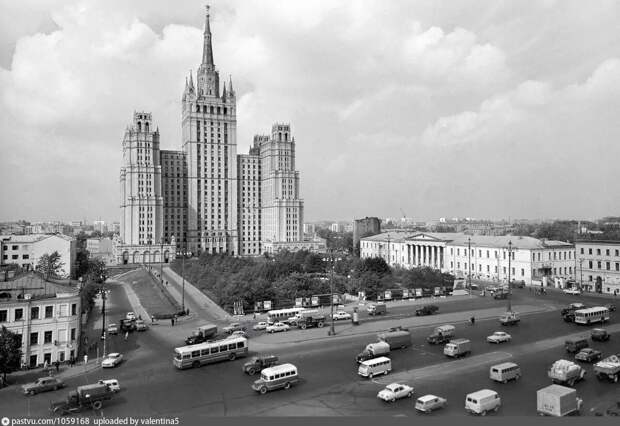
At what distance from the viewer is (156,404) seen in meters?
20.5

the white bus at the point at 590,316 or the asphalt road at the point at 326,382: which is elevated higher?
the white bus at the point at 590,316

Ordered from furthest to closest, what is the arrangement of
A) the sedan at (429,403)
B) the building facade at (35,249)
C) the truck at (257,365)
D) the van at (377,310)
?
the building facade at (35,249)
the van at (377,310)
the truck at (257,365)
the sedan at (429,403)

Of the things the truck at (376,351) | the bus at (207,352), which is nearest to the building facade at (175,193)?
the bus at (207,352)

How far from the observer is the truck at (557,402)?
59.9ft

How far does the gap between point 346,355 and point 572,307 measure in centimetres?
2609

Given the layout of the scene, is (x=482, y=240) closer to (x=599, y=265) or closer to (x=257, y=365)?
(x=599, y=265)

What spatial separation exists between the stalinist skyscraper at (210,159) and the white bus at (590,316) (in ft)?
334

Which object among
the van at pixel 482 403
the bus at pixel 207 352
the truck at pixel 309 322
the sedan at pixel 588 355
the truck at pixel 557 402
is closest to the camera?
the truck at pixel 557 402

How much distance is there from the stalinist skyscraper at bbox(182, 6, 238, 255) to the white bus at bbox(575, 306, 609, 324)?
102 m

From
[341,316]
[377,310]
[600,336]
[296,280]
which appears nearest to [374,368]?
[341,316]

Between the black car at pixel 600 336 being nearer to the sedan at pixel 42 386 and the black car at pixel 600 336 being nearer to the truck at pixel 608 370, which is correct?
the truck at pixel 608 370

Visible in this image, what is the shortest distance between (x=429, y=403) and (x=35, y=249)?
74.9 metres

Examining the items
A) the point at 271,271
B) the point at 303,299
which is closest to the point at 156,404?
the point at 303,299

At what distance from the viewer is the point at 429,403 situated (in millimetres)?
19156
